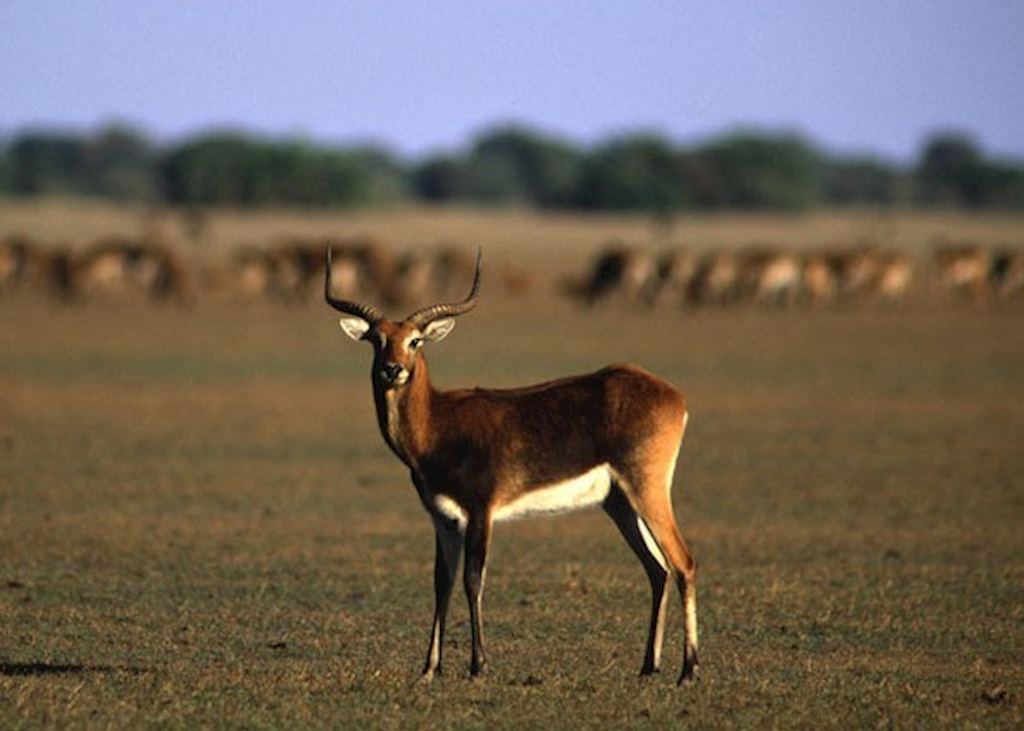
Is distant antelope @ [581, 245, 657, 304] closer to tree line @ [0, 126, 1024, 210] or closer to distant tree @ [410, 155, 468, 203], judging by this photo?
tree line @ [0, 126, 1024, 210]

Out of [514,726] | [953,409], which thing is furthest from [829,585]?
[953,409]

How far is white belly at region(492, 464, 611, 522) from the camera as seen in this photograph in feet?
36.6

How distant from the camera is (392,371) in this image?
11195mm

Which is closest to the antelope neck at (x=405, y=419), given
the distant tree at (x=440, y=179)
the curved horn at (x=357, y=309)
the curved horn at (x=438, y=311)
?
the curved horn at (x=438, y=311)

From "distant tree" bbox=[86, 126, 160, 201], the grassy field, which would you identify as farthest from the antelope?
"distant tree" bbox=[86, 126, 160, 201]

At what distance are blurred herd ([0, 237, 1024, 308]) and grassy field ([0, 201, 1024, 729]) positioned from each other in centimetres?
2224

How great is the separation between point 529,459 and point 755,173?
385 feet

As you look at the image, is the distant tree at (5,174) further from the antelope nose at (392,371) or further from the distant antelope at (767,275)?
the antelope nose at (392,371)

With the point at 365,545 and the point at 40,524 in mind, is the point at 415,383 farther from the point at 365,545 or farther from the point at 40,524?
the point at 40,524

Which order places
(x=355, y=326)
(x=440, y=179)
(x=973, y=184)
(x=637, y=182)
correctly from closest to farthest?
1. (x=355, y=326)
2. (x=637, y=182)
3. (x=973, y=184)
4. (x=440, y=179)

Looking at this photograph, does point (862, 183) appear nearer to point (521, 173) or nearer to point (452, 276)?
point (521, 173)

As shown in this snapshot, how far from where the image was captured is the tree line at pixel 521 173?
11948cm

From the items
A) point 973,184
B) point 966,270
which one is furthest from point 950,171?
point 966,270

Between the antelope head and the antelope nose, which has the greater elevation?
the antelope head
